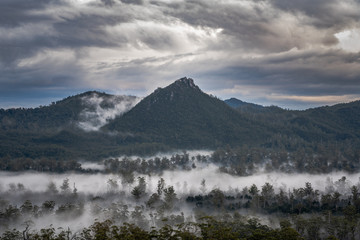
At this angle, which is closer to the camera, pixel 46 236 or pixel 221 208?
pixel 46 236

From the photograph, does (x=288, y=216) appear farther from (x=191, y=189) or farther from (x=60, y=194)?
(x=60, y=194)

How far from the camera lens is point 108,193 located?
557ft

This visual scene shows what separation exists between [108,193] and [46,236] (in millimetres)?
104793

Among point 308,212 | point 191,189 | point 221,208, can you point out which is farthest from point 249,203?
point 191,189

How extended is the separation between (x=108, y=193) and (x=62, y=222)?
164 feet

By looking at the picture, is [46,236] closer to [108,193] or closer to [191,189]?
[108,193]

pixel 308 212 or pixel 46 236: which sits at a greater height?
pixel 46 236

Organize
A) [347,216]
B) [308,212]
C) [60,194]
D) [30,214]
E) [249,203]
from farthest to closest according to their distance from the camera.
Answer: [60,194], [249,203], [308,212], [30,214], [347,216]

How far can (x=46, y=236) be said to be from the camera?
66500 mm

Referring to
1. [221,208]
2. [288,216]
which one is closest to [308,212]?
[288,216]

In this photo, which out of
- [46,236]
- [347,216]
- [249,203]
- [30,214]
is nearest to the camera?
[46,236]

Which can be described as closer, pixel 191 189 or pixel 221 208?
pixel 221 208

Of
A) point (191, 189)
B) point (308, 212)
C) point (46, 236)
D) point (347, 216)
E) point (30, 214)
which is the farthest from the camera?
point (191, 189)

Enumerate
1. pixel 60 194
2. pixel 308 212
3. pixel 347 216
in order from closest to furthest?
1. pixel 347 216
2. pixel 308 212
3. pixel 60 194
